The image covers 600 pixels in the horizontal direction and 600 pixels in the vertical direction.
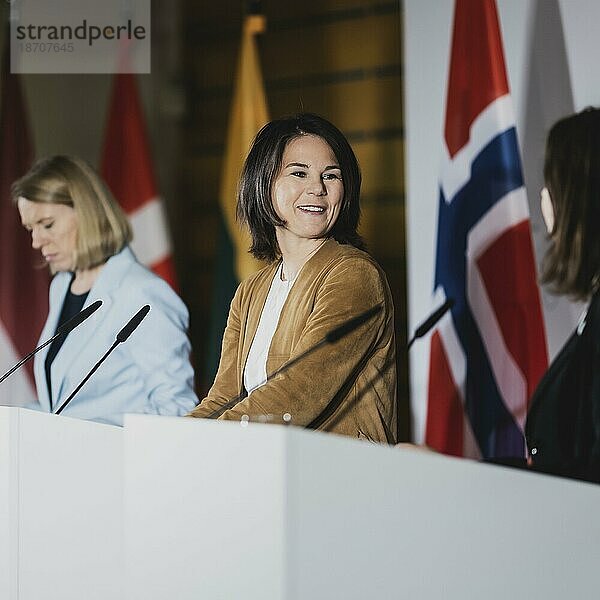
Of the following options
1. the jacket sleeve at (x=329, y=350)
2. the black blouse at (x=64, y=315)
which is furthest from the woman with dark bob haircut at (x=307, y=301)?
the black blouse at (x=64, y=315)

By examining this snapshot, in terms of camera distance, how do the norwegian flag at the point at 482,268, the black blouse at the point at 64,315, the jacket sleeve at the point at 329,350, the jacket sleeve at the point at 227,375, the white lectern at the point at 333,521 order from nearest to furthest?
the white lectern at the point at 333,521 → the jacket sleeve at the point at 329,350 → the jacket sleeve at the point at 227,375 → the norwegian flag at the point at 482,268 → the black blouse at the point at 64,315

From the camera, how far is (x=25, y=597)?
2.49 metres

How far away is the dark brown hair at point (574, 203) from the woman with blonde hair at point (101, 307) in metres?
1.51

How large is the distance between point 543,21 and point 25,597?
2199mm

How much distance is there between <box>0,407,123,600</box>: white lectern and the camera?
8.14ft

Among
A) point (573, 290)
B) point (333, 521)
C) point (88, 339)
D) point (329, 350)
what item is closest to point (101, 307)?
point (88, 339)

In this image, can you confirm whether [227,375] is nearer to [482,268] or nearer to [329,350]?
[329,350]

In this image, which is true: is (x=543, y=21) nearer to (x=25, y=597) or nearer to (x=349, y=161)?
(x=349, y=161)

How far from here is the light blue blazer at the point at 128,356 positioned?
4.31 meters

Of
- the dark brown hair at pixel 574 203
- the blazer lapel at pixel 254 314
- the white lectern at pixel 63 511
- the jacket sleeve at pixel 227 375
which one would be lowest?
the white lectern at pixel 63 511

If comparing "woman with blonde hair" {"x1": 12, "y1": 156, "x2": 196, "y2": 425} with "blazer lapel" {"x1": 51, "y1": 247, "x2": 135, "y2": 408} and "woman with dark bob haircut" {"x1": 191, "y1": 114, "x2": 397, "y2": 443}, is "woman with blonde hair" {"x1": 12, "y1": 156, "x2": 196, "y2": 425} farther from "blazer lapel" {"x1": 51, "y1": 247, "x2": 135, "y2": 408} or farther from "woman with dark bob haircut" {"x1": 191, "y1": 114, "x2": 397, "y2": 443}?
"woman with dark bob haircut" {"x1": 191, "y1": 114, "x2": 397, "y2": 443}

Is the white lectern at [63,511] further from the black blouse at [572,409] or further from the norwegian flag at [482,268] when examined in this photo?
the norwegian flag at [482,268]

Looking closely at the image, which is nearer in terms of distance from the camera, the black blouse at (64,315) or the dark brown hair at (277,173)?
the dark brown hair at (277,173)

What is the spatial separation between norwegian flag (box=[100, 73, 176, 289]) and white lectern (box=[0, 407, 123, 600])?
199cm
